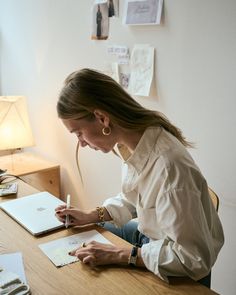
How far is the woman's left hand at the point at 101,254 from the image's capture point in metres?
1.02

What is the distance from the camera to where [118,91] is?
1.10 m

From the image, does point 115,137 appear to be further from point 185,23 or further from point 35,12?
point 35,12

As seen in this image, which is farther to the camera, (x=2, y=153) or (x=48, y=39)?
(x=2, y=153)

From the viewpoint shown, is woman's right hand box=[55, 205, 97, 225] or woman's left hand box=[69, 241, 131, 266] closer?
woman's left hand box=[69, 241, 131, 266]

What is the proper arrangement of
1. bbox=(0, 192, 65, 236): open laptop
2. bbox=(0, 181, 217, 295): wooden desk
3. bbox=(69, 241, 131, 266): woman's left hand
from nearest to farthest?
bbox=(0, 181, 217, 295): wooden desk
bbox=(69, 241, 131, 266): woman's left hand
bbox=(0, 192, 65, 236): open laptop

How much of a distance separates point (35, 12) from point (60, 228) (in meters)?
1.80


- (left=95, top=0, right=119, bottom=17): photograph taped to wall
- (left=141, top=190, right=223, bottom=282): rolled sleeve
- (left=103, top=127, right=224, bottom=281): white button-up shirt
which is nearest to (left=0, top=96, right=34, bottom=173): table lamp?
(left=95, top=0, right=119, bottom=17): photograph taped to wall

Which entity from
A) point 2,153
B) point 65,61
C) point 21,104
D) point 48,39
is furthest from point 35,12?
point 2,153

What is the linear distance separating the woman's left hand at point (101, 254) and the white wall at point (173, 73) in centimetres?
69

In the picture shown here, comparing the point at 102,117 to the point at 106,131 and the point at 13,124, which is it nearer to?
the point at 106,131

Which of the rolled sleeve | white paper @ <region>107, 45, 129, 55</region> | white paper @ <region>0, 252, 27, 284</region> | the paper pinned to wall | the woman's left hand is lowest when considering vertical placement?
white paper @ <region>0, 252, 27, 284</region>

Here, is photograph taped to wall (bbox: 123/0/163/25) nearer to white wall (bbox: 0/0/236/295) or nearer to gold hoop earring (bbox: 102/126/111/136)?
white wall (bbox: 0/0/236/295)

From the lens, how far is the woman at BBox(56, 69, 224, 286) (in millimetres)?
944

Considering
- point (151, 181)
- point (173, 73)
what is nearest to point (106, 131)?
point (151, 181)
